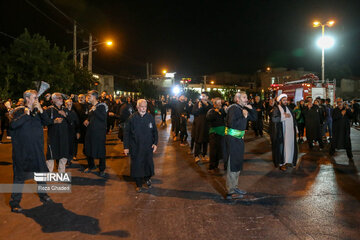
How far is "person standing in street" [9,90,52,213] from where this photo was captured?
17.6ft

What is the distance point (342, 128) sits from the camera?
993cm

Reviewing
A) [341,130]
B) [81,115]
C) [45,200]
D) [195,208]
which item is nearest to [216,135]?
[195,208]

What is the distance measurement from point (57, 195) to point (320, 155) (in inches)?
A: 313

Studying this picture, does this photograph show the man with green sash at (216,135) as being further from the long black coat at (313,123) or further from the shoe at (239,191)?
the long black coat at (313,123)

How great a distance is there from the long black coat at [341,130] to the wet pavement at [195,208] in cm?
135

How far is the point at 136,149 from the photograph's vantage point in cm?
651

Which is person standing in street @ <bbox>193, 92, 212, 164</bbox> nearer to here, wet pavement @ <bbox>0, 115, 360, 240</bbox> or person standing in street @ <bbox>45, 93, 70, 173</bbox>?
wet pavement @ <bbox>0, 115, 360, 240</bbox>

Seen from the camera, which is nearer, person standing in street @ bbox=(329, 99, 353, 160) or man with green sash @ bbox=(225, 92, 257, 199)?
man with green sash @ bbox=(225, 92, 257, 199)

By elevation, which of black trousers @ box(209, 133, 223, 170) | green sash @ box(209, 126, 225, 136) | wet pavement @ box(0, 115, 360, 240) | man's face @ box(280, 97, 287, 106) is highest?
man's face @ box(280, 97, 287, 106)

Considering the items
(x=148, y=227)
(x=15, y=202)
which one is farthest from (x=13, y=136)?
(x=148, y=227)

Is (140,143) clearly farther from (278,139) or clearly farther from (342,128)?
(342,128)

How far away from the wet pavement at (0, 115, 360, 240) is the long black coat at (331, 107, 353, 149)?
1352mm

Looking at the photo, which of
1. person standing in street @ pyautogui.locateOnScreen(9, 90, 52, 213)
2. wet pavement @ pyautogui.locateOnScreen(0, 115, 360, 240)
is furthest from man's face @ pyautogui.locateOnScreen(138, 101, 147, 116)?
person standing in street @ pyautogui.locateOnScreen(9, 90, 52, 213)

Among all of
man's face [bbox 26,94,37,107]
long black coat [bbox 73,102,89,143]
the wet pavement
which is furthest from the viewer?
long black coat [bbox 73,102,89,143]
